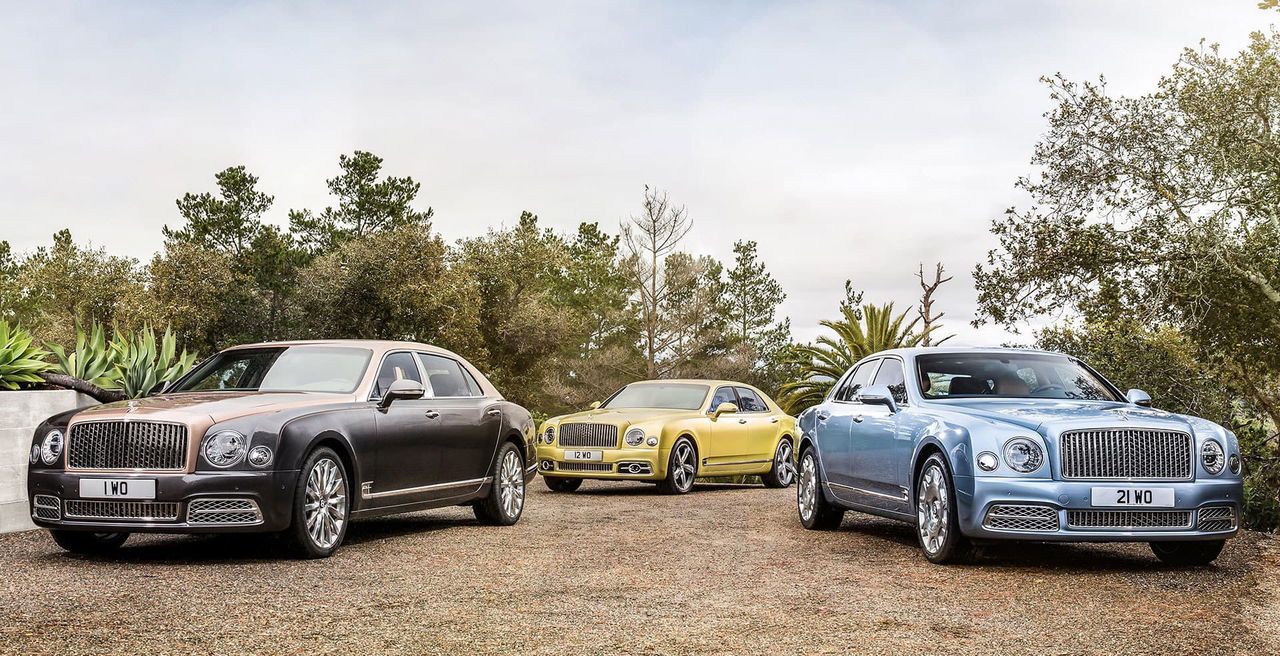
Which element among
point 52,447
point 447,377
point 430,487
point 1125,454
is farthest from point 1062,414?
point 52,447

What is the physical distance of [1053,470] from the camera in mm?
8898

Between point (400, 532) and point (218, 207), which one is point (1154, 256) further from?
point (218, 207)

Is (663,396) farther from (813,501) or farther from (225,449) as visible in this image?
(225,449)

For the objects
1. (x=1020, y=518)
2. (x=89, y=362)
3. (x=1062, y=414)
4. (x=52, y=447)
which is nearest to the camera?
(x=1020, y=518)

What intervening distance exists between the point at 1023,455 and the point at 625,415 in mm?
8816

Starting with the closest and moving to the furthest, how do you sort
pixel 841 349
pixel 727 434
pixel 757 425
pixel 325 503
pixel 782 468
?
pixel 325 503 → pixel 727 434 → pixel 757 425 → pixel 782 468 → pixel 841 349

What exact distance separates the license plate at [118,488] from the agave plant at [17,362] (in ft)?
11.7

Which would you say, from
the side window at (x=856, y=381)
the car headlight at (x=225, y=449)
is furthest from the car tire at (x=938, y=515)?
the car headlight at (x=225, y=449)

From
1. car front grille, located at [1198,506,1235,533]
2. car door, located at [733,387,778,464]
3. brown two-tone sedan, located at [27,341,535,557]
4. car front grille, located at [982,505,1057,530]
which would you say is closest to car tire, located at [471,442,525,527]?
brown two-tone sedan, located at [27,341,535,557]

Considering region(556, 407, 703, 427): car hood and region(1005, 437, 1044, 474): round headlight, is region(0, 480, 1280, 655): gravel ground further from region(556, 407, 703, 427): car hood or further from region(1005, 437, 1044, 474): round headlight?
region(556, 407, 703, 427): car hood

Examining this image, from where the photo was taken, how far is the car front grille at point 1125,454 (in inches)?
351

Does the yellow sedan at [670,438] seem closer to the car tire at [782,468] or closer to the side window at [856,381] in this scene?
the car tire at [782,468]

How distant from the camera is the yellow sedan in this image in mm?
16750

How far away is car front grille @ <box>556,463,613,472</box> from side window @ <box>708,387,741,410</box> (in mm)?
2108
